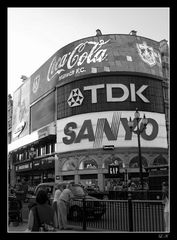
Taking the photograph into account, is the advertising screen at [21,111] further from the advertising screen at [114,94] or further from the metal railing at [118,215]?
the metal railing at [118,215]

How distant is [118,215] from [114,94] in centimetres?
4050

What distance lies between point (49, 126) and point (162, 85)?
20.4 metres

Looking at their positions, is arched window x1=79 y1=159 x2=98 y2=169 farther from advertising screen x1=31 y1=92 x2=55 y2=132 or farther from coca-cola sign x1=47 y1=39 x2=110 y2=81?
coca-cola sign x1=47 y1=39 x2=110 y2=81

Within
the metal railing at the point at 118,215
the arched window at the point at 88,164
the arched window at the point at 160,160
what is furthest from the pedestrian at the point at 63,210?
the arched window at the point at 160,160

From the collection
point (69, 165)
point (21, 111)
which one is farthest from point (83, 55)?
point (21, 111)

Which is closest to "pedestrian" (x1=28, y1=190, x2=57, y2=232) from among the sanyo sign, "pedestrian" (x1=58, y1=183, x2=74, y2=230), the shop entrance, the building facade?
"pedestrian" (x1=58, y1=183, x2=74, y2=230)

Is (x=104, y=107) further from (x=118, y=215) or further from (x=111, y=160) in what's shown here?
(x=118, y=215)

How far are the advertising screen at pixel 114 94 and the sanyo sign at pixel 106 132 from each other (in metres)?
1.12

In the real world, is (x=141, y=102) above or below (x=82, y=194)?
above

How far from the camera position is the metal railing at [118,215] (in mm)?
11000

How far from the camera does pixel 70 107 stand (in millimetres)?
54094
